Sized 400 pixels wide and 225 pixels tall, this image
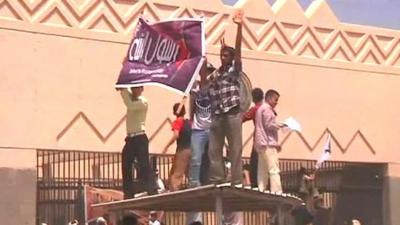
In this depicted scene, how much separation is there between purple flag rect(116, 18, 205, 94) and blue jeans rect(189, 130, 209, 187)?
119 cm

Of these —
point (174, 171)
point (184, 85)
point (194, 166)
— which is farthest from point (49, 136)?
point (184, 85)

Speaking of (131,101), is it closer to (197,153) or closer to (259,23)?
(197,153)

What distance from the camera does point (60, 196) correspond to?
723 inches

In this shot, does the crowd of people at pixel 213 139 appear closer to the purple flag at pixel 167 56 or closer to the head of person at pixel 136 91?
the head of person at pixel 136 91

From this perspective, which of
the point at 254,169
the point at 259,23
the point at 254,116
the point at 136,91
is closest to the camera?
the point at 136,91

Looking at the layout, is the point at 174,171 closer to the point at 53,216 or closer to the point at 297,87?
the point at 53,216

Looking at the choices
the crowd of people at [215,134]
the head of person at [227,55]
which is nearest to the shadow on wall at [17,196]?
the crowd of people at [215,134]

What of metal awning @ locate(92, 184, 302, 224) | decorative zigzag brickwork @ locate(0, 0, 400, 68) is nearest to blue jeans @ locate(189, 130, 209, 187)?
metal awning @ locate(92, 184, 302, 224)

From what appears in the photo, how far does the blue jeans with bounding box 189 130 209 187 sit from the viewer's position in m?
13.4

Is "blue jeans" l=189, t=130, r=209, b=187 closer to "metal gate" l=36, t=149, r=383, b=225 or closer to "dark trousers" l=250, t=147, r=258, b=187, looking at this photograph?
"dark trousers" l=250, t=147, r=258, b=187

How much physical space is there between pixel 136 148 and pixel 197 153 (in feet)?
2.60

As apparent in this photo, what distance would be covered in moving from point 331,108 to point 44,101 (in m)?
6.70

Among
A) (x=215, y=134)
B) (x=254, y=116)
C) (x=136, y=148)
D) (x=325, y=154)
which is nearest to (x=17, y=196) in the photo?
(x=254, y=116)

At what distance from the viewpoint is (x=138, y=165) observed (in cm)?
1334
